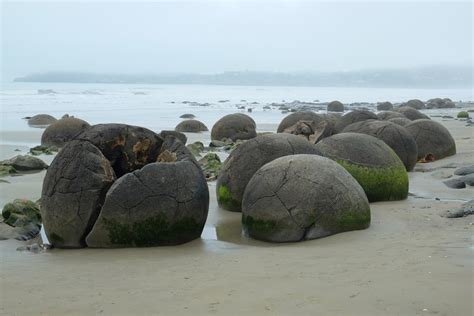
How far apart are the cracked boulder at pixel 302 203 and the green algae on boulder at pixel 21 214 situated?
8.89ft

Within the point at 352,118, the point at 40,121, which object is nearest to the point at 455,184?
the point at 352,118

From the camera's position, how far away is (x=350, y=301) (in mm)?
4391

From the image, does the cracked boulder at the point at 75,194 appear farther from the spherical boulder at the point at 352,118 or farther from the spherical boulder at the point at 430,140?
the spherical boulder at the point at 352,118

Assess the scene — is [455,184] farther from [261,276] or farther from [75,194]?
[75,194]

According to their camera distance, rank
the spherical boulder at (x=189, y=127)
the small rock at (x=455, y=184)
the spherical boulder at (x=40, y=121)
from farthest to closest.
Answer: the spherical boulder at (x=40, y=121) → the spherical boulder at (x=189, y=127) → the small rock at (x=455, y=184)

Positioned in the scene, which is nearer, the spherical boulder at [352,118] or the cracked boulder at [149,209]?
the cracked boulder at [149,209]

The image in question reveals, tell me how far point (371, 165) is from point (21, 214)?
5022mm

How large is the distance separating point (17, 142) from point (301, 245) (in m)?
15.5

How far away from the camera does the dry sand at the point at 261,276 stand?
4.39 meters

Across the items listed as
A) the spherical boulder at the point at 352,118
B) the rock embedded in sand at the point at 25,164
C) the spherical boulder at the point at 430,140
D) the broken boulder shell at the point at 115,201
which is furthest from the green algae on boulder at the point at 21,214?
the spherical boulder at the point at 352,118

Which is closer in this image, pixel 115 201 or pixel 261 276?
pixel 261 276

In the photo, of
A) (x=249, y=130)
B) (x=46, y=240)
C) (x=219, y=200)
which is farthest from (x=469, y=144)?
(x=46, y=240)

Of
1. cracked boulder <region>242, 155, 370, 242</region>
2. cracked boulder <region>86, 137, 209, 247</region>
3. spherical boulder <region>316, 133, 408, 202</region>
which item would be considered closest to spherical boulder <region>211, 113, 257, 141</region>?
spherical boulder <region>316, 133, 408, 202</region>

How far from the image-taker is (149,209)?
6.64 meters
